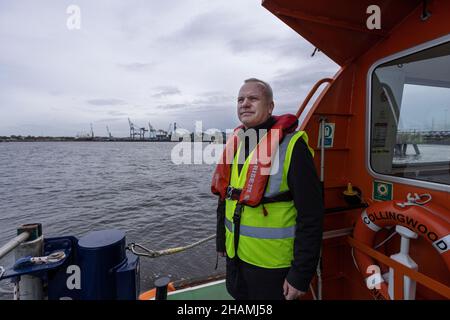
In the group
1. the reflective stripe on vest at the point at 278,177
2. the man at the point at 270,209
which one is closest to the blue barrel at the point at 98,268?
the man at the point at 270,209

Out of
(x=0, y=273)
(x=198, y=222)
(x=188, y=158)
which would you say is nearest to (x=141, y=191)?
(x=198, y=222)

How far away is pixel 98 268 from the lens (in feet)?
4.92

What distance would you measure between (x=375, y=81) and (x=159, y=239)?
6221mm

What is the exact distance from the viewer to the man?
53.8 inches

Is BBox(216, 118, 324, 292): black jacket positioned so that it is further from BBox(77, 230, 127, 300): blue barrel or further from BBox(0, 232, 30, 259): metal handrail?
BBox(0, 232, 30, 259): metal handrail

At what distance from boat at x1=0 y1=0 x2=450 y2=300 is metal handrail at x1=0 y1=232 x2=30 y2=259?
12cm

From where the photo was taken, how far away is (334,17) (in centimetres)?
203

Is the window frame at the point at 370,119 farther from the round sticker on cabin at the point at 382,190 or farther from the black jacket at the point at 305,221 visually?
the black jacket at the point at 305,221

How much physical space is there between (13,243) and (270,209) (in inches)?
52.7

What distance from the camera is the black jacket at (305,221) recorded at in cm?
135

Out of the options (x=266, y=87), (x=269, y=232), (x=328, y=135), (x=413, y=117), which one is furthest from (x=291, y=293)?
(x=413, y=117)

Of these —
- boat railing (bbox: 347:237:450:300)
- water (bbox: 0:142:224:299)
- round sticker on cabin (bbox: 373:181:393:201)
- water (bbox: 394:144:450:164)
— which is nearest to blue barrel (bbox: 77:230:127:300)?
boat railing (bbox: 347:237:450:300)

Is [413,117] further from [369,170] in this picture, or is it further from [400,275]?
[400,275]
